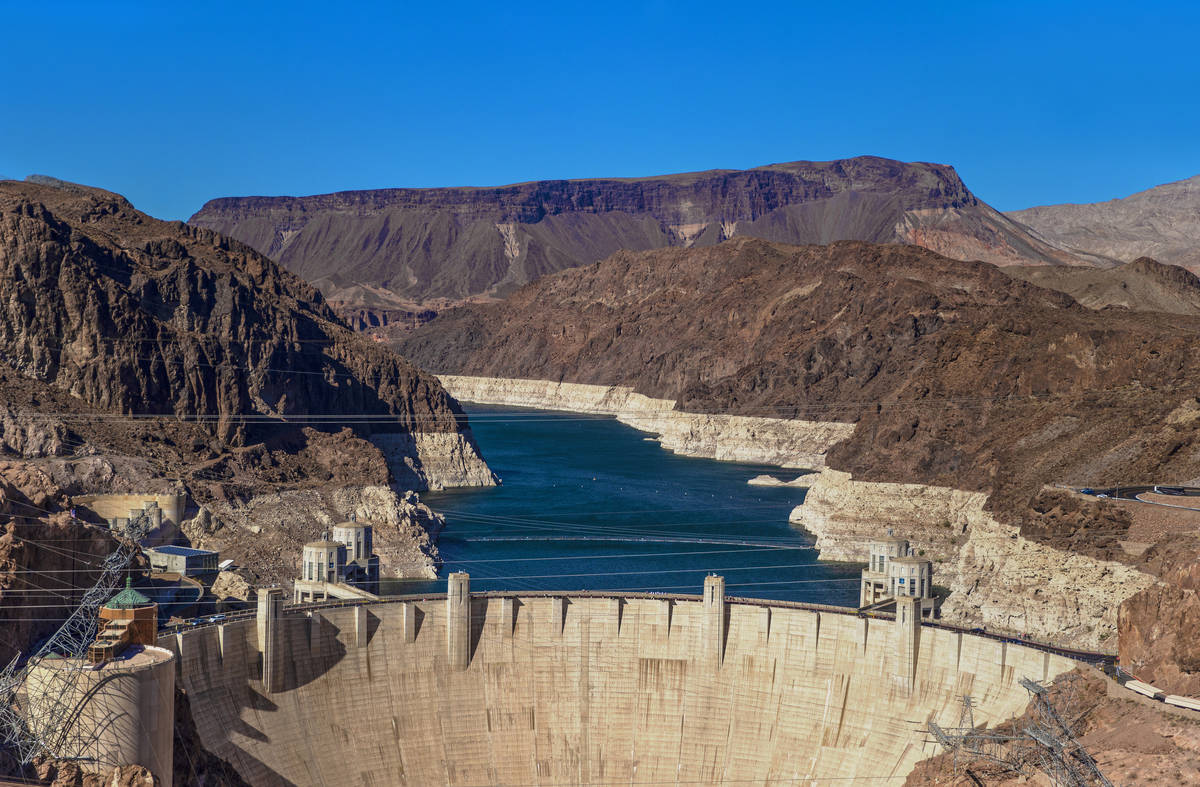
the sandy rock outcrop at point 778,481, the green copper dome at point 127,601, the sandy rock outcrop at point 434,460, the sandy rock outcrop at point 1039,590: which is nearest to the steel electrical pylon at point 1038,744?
the sandy rock outcrop at point 1039,590

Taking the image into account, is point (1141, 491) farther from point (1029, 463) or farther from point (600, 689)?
point (600, 689)

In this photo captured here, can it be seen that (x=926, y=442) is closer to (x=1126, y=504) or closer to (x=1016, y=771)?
(x=1126, y=504)

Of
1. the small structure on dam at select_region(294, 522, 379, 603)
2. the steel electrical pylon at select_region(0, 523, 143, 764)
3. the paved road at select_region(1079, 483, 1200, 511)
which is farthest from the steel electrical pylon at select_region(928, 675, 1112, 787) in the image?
the steel electrical pylon at select_region(0, 523, 143, 764)

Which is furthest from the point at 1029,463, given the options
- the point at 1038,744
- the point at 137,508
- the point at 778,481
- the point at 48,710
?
the point at 48,710

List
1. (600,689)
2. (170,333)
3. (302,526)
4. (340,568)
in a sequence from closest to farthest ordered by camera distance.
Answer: (600,689), (340,568), (302,526), (170,333)

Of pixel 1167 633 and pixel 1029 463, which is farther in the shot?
pixel 1029 463

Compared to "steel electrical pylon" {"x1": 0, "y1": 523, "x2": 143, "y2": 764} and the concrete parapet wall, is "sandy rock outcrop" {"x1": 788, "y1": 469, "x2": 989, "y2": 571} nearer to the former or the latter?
the concrete parapet wall

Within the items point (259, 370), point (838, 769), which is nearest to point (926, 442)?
point (259, 370)
